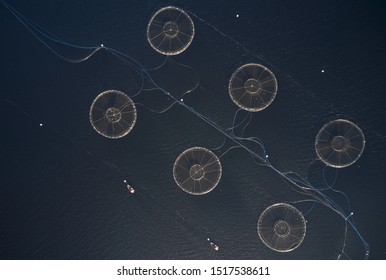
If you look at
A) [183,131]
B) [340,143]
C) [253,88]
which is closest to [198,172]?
Result: [183,131]

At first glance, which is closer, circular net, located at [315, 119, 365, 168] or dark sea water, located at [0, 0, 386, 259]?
circular net, located at [315, 119, 365, 168]

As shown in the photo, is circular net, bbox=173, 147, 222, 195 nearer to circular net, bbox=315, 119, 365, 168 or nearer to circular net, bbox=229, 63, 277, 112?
circular net, bbox=229, 63, 277, 112

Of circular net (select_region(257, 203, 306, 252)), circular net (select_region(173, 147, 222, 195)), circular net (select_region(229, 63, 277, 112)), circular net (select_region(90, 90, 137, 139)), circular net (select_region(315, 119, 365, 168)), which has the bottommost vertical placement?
circular net (select_region(257, 203, 306, 252))

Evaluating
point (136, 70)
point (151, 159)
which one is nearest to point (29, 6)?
point (136, 70)

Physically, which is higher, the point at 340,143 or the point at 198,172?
the point at 340,143

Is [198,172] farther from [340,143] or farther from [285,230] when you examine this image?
[340,143]

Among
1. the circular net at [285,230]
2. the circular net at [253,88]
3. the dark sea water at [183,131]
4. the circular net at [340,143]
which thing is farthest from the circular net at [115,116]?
the circular net at [340,143]

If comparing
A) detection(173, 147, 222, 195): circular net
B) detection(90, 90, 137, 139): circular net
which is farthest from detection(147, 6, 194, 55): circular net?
detection(173, 147, 222, 195): circular net

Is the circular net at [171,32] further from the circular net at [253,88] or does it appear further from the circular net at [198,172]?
the circular net at [198,172]
